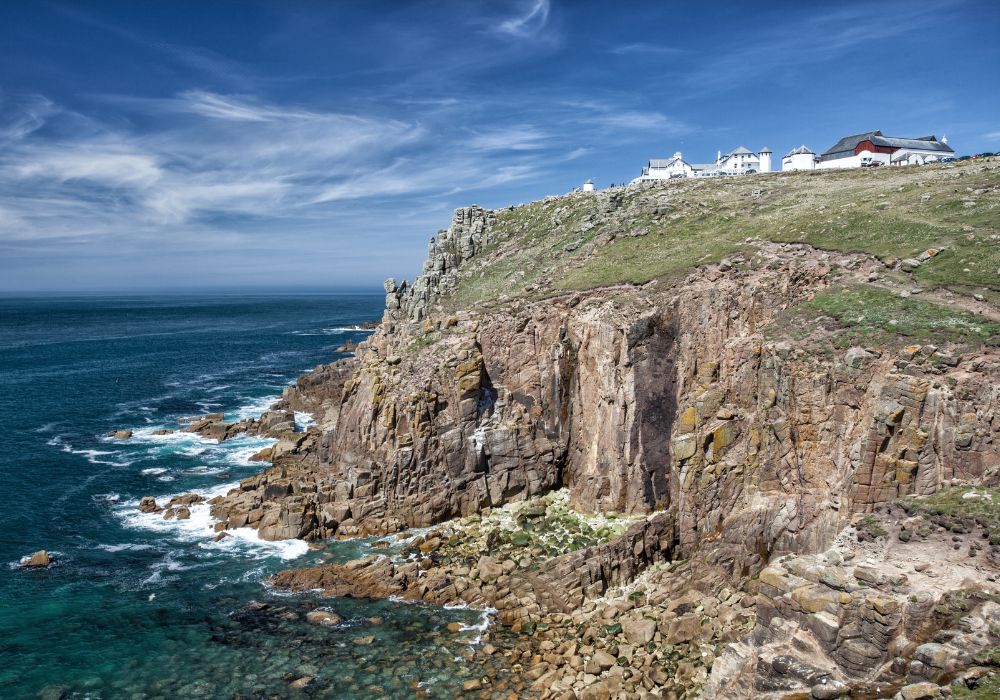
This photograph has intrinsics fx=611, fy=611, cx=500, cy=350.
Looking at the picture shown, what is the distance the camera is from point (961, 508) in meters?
22.3

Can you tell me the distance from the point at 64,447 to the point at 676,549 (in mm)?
59325

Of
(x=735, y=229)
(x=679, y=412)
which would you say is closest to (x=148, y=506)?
(x=679, y=412)

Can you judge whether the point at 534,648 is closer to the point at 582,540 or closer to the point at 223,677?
the point at 582,540

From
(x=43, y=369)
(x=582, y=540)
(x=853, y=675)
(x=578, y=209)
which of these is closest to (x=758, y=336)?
(x=582, y=540)

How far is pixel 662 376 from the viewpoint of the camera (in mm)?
38375

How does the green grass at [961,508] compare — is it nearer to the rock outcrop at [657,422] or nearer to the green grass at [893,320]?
the rock outcrop at [657,422]

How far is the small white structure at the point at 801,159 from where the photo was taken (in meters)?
84.9

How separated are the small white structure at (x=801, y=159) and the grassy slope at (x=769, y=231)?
23.2 metres

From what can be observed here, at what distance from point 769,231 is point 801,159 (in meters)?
48.3

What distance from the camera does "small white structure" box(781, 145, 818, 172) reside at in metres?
84.9

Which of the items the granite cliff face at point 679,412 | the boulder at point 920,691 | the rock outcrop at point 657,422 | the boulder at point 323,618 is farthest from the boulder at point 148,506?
the boulder at point 920,691

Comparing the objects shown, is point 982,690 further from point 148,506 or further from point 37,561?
point 148,506

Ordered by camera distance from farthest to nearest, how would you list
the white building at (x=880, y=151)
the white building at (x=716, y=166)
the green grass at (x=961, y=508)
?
the white building at (x=716, y=166) < the white building at (x=880, y=151) < the green grass at (x=961, y=508)

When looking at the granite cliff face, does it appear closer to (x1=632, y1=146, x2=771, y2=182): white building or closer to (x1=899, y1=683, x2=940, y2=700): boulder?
(x1=899, y1=683, x2=940, y2=700): boulder
